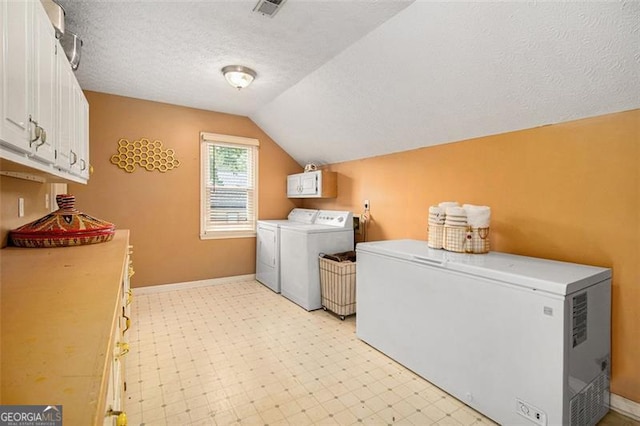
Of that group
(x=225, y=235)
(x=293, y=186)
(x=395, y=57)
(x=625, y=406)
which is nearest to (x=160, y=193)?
(x=225, y=235)

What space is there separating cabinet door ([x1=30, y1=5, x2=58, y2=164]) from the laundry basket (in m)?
2.46

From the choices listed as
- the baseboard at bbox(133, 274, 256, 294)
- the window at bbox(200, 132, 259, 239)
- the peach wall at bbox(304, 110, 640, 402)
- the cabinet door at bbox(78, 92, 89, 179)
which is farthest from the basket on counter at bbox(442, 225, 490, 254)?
the baseboard at bbox(133, 274, 256, 294)

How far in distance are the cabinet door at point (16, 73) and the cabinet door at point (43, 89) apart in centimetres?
8

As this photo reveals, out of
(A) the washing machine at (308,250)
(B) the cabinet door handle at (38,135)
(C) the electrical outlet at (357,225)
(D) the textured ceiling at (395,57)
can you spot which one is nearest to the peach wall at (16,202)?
(B) the cabinet door handle at (38,135)

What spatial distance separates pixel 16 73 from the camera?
1.13m

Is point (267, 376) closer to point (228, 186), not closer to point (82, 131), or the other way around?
point (82, 131)

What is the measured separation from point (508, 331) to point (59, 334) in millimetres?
1960

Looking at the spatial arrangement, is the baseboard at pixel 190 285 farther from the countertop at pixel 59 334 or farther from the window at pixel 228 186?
the countertop at pixel 59 334

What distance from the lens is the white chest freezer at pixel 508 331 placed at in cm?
153

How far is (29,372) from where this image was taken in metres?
0.60

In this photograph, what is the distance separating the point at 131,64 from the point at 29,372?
317cm

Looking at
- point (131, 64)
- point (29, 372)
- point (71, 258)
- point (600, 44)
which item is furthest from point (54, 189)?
point (600, 44)

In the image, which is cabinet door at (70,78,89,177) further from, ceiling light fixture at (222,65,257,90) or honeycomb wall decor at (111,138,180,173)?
honeycomb wall decor at (111,138,180,173)

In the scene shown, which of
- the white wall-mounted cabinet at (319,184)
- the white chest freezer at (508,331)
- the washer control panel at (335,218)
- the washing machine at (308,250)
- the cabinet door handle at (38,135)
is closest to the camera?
the cabinet door handle at (38,135)
